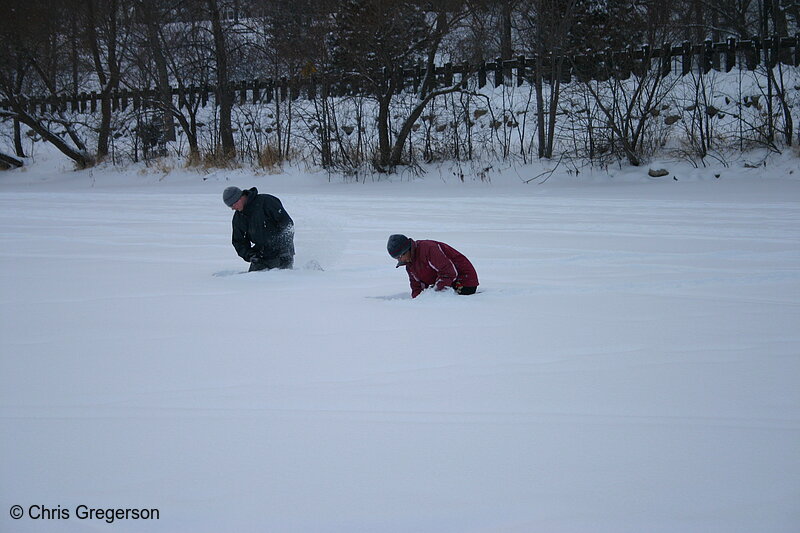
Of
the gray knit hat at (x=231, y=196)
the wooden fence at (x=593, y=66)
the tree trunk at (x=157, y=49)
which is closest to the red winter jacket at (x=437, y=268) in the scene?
the gray knit hat at (x=231, y=196)

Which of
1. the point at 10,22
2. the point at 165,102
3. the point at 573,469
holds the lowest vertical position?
the point at 573,469

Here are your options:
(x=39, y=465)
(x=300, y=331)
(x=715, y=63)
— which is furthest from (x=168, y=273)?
(x=715, y=63)

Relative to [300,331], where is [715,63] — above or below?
above

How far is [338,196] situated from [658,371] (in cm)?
1256

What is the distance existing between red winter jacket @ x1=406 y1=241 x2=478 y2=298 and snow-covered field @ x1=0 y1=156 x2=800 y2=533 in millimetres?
160

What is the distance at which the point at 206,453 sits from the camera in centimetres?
292

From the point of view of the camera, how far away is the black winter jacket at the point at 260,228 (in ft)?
22.3

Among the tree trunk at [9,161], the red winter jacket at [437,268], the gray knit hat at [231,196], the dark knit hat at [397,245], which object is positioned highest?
the tree trunk at [9,161]

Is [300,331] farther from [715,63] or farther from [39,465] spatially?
[715,63]

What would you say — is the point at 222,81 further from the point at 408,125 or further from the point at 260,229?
the point at 260,229

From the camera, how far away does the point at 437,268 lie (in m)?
5.59

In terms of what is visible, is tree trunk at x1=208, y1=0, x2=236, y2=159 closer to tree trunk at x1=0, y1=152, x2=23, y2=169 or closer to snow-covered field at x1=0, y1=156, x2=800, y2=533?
tree trunk at x1=0, y1=152, x2=23, y2=169

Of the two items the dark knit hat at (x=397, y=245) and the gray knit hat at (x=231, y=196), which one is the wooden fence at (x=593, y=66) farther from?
the dark knit hat at (x=397, y=245)

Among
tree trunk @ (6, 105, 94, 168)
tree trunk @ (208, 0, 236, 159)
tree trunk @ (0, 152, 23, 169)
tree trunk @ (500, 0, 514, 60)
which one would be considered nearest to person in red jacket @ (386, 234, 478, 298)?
tree trunk @ (500, 0, 514, 60)
